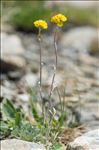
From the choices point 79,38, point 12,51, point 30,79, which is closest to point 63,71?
point 30,79

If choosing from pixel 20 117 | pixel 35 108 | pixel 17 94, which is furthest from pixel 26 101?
pixel 20 117

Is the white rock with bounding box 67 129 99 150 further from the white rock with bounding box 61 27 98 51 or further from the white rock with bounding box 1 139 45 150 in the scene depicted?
the white rock with bounding box 61 27 98 51

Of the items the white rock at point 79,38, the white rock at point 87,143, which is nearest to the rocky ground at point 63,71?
the white rock at point 79,38

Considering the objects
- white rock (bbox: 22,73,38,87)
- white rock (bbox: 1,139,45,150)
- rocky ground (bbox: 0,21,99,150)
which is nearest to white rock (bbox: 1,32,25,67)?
rocky ground (bbox: 0,21,99,150)

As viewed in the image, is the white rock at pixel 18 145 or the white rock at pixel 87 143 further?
the white rock at pixel 18 145

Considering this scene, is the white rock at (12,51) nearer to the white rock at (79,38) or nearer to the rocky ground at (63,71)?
the rocky ground at (63,71)

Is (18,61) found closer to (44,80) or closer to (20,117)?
(44,80)
